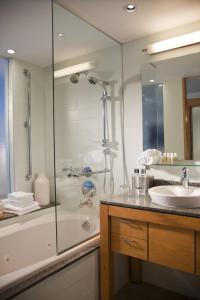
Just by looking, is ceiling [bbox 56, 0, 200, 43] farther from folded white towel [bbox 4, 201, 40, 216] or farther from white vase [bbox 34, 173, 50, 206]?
folded white towel [bbox 4, 201, 40, 216]

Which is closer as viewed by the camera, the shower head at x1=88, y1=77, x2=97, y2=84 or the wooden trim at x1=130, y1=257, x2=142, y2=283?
the wooden trim at x1=130, y1=257, x2=142, y2=283

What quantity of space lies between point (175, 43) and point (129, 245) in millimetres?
1678

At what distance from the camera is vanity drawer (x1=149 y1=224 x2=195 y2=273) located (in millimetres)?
1517

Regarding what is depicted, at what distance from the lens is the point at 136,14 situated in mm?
1903

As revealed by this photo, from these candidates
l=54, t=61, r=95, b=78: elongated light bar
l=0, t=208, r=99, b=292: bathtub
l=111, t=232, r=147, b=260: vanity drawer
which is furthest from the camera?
l=54, t=61, r=95, b=78: elongated light bar

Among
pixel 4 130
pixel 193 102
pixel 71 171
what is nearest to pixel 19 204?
pixel 71 171

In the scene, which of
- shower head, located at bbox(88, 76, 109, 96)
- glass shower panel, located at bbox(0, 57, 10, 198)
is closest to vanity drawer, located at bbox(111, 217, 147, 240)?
shower head, located at bbox(88, 76, 109, 96)

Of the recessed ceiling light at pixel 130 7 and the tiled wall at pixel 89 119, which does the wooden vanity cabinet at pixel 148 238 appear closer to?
the tiled wall at pixel 89 119

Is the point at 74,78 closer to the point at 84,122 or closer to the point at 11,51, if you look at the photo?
the point at 84,122

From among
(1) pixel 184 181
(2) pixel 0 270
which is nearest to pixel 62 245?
(2) pixel 0 270

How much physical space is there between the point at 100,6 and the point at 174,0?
527 millimetres

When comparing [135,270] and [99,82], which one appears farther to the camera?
[99,82]

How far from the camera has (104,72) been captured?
2.44 meters

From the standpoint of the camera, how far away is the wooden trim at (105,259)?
6.00ft
